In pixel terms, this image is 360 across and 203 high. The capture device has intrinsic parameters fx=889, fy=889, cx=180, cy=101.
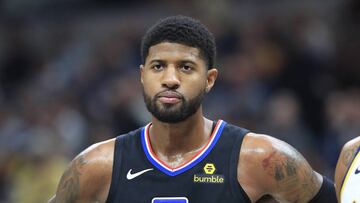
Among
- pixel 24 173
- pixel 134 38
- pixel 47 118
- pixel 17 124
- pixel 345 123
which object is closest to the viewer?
pixel 345 123

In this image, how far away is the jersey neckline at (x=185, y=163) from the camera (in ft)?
18.2

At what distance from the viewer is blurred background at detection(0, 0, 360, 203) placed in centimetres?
1009

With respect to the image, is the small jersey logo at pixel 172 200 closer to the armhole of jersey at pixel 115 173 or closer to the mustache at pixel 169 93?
the armhole of jersey at pixel 115 173

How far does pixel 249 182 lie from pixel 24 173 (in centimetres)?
614

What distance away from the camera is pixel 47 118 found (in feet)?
39.7

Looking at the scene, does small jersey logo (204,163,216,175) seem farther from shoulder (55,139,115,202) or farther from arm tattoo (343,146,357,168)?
arm tattoo (343,146,357,168)

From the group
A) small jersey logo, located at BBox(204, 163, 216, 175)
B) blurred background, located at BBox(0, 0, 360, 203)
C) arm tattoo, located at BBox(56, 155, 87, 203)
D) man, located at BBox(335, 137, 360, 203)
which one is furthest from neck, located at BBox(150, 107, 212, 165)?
blurred background, located at BBox(0, 0, 360, 203)

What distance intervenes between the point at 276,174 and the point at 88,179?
1186 mm

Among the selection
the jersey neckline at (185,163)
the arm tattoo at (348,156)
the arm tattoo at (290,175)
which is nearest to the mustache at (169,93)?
the jersey neckline at (185,163)

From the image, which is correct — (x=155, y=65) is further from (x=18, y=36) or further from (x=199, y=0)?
(x=18, y=36)

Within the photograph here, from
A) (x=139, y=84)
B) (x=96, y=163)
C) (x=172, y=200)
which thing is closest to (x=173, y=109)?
(x=172, y=200)

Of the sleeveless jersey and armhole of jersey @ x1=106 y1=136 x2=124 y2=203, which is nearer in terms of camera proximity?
the sleeveless jersey

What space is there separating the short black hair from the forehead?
25mm

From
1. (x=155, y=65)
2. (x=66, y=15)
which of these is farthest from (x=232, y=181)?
(x=66, y=15)
